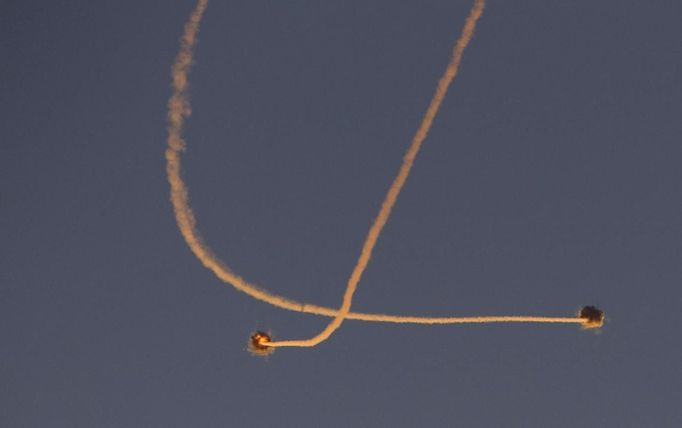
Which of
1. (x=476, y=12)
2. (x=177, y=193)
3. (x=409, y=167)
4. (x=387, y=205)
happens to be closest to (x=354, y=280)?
(x=387, y=205)

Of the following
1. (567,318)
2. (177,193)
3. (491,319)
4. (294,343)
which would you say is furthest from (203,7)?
(567,318)

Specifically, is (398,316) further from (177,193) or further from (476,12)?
(476,12)

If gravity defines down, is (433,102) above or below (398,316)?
above

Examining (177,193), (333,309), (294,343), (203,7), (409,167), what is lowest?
(294,343)

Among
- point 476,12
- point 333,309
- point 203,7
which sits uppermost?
point 476,12

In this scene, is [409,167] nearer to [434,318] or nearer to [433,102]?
[433,102]

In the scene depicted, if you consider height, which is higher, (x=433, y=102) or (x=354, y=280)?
(x=433, y=102)
